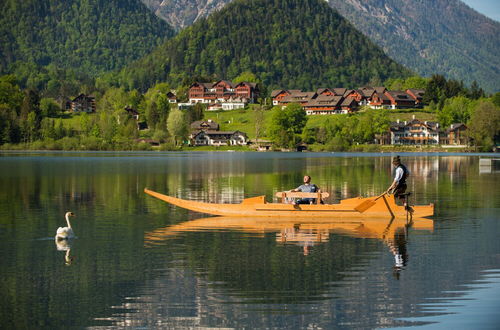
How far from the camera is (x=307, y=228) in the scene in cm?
3781

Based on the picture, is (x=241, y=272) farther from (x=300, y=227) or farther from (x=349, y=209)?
(x=349, y=209)

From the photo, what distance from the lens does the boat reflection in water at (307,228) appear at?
111 feet

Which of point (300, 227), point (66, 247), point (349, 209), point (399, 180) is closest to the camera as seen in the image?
point (66, 247)

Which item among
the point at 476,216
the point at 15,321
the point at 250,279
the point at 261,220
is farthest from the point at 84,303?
the point at 476,216

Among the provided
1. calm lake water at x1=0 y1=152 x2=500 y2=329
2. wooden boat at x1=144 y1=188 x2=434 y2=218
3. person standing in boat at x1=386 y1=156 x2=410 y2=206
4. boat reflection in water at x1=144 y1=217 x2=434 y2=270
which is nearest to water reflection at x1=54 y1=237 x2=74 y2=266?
calm lake water at x1=0 y1=152 x2=500 y2=329

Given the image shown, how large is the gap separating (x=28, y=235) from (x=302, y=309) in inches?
763

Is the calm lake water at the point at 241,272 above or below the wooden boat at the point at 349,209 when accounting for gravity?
below

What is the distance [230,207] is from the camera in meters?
42.0

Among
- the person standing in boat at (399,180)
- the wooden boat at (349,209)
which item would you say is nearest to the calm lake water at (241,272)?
A: the wooden boat at (349,209)

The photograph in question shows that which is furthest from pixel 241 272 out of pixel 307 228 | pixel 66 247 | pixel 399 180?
pixel 399 180

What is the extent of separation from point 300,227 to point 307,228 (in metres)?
0.59

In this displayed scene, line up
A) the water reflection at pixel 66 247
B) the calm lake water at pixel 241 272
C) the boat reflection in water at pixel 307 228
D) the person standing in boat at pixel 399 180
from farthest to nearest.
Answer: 1. the person standing in boat at pixel 399 180
2. the boat reflection in water at pixel 307 228
3. the water reflection at pixel 66 247
4. the calm lake water at pixel 241 272

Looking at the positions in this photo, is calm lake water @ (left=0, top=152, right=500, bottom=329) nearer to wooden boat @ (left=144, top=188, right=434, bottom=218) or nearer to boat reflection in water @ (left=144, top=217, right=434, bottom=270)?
boat reflection in water @ (left=144, top=217, right=434, bottom=270)

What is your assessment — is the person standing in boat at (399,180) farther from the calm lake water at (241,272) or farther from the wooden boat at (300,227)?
the calm lake water at (241,272)
